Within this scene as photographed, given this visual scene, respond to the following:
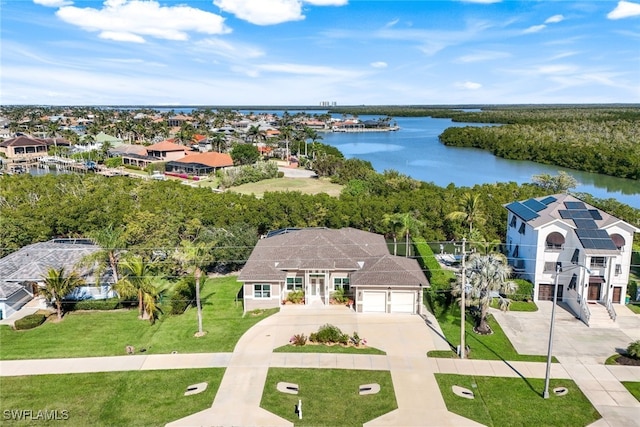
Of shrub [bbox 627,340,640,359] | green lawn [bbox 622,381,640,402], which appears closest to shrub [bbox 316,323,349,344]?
green lawn [bbox 622,381,640,402]

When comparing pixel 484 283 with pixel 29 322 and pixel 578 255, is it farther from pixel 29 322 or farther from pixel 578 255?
pixel 29 322

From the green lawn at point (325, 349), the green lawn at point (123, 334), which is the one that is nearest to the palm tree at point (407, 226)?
the green lawn at point (123, 334)

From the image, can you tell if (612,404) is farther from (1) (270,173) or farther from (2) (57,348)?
(1) (270,173)

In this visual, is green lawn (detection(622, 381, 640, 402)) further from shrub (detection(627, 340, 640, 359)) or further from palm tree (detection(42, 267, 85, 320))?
palm tree (detection(42, 267, 85, 320))

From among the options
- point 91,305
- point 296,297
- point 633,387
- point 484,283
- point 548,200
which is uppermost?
point 548,200

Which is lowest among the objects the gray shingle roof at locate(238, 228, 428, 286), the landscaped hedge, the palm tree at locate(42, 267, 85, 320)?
the landscaped hedge

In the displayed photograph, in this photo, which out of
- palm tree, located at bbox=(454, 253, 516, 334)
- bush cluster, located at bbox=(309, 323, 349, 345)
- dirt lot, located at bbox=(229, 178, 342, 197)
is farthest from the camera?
dirt lot, located at bbox=(229, 178, 342, 197)

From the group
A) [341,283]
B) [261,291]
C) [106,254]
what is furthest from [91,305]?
[341,283]
